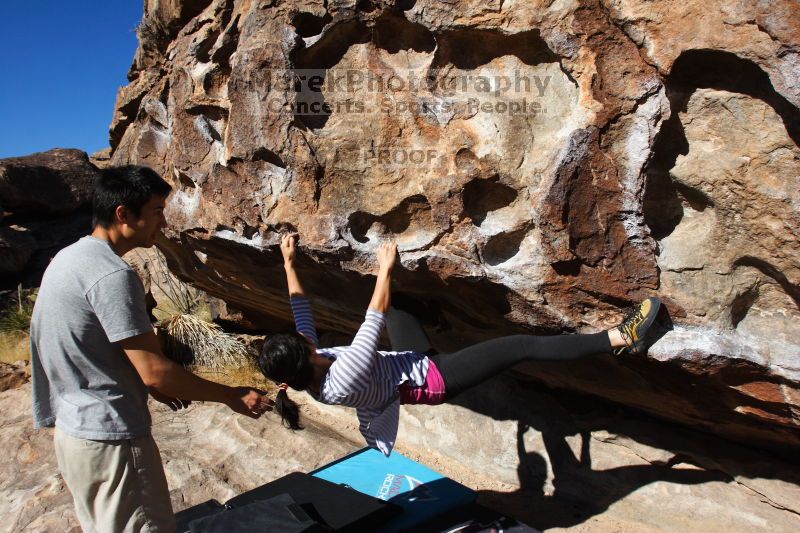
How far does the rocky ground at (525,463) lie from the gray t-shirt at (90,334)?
1.98 metres

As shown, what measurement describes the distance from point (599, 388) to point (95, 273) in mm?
2656

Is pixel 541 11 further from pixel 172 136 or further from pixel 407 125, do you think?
pixel 172 136

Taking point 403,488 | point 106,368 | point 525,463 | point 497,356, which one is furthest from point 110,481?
point 525,463

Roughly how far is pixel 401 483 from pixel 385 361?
1.34 meters

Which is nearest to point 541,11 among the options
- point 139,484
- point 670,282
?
point 670,282

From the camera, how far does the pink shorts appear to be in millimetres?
2707

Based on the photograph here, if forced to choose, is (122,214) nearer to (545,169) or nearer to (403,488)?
(545,169)

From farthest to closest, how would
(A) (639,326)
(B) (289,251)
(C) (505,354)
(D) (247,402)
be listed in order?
(B) (289,251) < (C) (505,354) < (A) (639,326) < (D) (247,402)

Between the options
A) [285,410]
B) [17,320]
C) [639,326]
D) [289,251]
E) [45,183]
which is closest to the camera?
[639,326]

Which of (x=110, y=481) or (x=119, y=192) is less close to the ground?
(x=119, y=192)

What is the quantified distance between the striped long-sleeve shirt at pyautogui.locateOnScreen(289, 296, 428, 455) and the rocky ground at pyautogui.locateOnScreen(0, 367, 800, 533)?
1.41 m

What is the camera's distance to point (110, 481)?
2051 mm

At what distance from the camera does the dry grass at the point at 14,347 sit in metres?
6.67

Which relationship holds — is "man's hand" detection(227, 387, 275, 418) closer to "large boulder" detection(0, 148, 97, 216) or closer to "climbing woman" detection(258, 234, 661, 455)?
"climbing woman" detection(258, 234, 661, 455)
